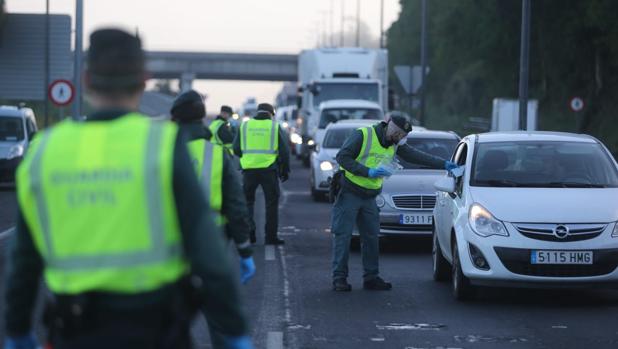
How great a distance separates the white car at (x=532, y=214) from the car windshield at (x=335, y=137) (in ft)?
41.0

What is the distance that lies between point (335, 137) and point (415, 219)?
31.0 feet

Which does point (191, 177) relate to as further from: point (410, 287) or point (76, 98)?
point (76, 98)

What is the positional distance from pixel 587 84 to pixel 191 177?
52.6 meters

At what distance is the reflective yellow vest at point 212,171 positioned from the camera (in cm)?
780

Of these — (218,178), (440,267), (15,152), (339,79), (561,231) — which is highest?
(339,79)

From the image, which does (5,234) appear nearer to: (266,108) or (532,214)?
(266,108)

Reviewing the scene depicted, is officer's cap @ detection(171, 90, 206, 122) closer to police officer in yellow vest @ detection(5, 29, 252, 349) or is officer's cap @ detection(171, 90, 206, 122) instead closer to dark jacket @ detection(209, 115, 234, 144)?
police officer in yellow vest @ detection(5, 29, 252, 349)

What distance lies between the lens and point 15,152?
98.7 ft

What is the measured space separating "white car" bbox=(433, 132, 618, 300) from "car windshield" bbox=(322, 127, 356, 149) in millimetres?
12505

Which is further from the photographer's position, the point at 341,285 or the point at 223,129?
the point at 223,129

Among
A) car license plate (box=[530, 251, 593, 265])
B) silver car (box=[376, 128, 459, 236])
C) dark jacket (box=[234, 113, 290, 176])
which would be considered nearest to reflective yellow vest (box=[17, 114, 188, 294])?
car license plate (box=[530, 251, 593, 265])

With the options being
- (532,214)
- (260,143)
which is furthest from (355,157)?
(260,143)

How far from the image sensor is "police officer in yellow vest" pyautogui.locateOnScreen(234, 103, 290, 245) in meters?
16.7

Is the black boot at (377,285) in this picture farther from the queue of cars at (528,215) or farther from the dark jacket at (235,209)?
the dark jacket at (235,209)
